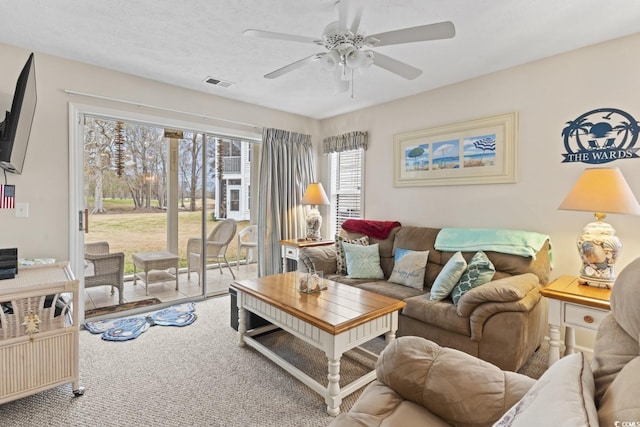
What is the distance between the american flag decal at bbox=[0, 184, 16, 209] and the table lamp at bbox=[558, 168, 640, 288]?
13.8 feet

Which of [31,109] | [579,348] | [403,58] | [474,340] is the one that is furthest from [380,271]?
[31,109]

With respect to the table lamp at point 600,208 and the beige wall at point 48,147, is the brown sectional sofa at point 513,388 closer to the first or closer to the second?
the table lamp at point 600,208

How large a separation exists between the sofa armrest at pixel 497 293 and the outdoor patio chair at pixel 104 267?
3450 mm

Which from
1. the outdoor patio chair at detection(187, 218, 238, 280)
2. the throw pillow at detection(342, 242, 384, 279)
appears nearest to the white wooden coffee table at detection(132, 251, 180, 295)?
the outdoor patio chair at detection(187, 218, 238, 280)

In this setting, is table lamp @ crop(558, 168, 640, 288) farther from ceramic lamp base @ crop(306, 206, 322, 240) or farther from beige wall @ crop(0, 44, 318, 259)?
beige wall @ crop(0, 44, 318, 259)

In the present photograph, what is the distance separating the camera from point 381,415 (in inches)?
45.1

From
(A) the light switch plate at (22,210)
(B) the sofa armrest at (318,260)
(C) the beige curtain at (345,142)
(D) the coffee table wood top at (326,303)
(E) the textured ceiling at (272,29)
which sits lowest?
(D) the coffee table wood top at (326,303)

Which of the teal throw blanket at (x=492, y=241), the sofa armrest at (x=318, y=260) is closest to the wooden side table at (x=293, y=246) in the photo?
the sofa armrest at (x=318, y=260)

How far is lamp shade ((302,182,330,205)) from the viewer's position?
416 cm

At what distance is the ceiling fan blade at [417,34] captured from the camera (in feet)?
5.27

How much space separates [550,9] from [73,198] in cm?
400

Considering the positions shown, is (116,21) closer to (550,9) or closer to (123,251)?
(123,251)

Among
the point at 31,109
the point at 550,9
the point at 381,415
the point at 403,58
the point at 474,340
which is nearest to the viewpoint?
the point at 381,415

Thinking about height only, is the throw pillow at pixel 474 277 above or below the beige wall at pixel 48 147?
below
